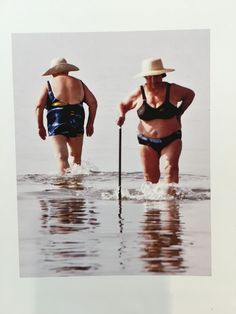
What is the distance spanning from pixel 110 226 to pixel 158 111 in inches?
10.5

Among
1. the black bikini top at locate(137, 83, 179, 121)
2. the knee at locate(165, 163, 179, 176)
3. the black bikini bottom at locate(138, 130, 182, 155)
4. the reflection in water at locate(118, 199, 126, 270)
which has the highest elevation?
the black bikini top at locate(137, 83, 179, 121)

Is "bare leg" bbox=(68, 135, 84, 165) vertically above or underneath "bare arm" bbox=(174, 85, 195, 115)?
underneath

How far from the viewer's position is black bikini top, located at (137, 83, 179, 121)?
980mm

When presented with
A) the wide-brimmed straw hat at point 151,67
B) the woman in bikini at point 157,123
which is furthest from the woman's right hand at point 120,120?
the wide-brimmed straw hat at point 151,67

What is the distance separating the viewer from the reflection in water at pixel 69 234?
3.21 ft

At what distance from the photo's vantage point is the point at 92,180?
3.22 feet

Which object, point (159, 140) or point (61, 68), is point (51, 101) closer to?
point (61, 68)

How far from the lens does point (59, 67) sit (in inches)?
38.3

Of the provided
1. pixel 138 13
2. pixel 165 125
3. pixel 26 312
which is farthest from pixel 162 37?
pixel 26 312

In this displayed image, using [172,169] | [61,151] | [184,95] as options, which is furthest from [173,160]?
[61,151]

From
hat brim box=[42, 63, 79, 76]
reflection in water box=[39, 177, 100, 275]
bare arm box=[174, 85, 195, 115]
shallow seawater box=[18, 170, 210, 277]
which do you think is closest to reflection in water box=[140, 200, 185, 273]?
shallow seawater box=[18, 170, 210, 277]

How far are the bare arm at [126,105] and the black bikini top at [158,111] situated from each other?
2 cm

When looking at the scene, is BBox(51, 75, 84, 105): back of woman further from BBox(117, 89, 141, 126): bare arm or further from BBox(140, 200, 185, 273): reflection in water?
BBox(140, 200, 185, 273): reflection in water

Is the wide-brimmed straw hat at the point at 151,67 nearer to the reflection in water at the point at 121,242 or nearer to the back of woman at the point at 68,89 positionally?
the back of woman at the point at 68,89
